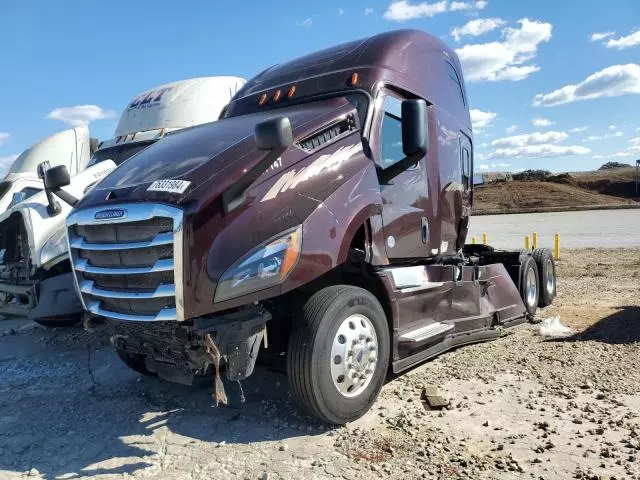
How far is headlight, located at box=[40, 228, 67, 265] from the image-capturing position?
257 inches

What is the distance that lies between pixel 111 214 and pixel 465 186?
4613 mm

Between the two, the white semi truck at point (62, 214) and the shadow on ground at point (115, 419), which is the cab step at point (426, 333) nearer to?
the shadow on ground at point (115, 419)

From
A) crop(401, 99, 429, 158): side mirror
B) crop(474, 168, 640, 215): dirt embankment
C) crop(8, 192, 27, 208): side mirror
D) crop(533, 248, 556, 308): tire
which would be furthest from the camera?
crop(474, 168, 640, 215): dirt embankment

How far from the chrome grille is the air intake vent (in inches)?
45.7

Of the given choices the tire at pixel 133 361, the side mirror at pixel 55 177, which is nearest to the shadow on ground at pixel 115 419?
the tire at pixel 133 361

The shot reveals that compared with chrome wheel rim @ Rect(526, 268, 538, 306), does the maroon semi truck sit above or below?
above

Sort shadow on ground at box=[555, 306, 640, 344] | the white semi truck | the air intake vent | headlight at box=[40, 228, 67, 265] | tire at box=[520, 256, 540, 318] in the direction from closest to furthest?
1. the air intake vent
2. shadow on ground at box=[555, 306, 640, 344]
3. the white semi truck
4. headlight at box=[40, 228, 67, 265]
5. tire at box=[520, 256, 540, 318]

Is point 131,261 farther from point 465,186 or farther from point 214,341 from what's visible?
point 465,186

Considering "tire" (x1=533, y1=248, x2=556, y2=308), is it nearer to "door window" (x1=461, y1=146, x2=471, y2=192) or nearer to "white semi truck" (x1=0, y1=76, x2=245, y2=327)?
"door window" (x1=461, y1=146, x2=471, y2=192)

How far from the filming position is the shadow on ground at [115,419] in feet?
12.6

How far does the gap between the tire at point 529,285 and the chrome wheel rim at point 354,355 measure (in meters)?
4.58

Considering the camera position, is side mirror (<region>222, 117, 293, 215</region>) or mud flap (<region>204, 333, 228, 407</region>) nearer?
side mirror (<region>222, 117, 293, 215</region>)

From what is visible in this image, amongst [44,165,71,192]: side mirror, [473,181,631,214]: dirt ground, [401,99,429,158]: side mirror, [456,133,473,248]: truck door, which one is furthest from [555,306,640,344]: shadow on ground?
[473,181,631,214]: dirt ground

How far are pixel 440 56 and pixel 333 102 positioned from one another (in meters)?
2.20
